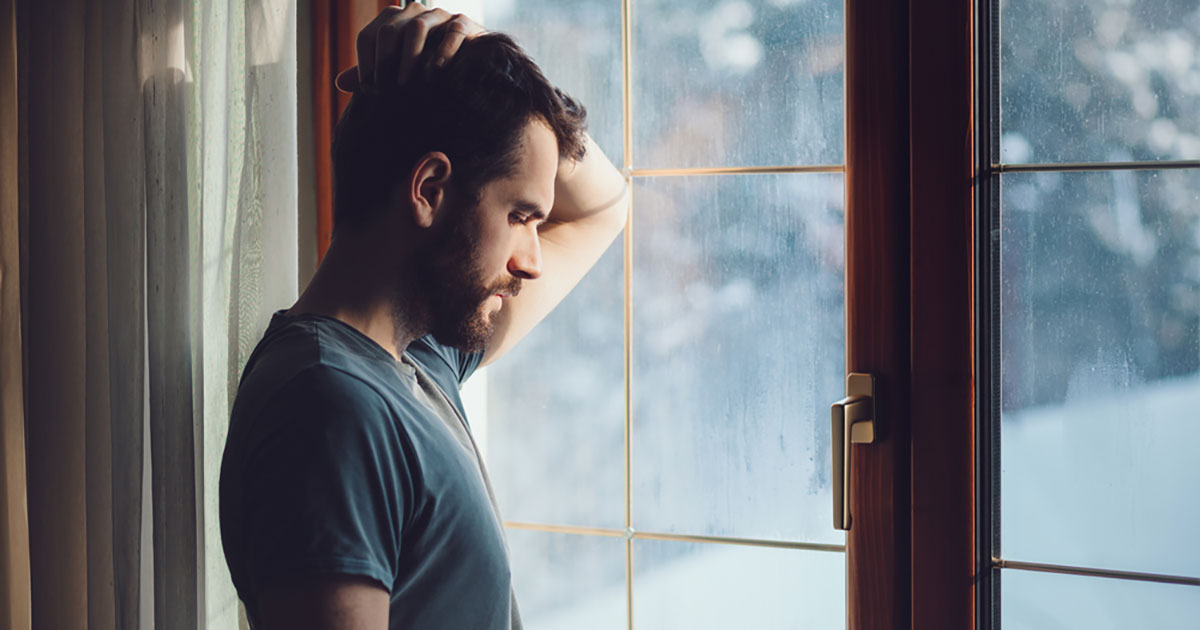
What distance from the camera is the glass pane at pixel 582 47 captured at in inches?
50.9

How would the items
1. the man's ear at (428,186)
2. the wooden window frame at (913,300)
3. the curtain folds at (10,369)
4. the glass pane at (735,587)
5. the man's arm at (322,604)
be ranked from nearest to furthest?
the man's arm at (322,604) → the man's ear at (428,186) → the curtain folds at (10,369) → the wooden window frame at (913,300) → the glass pane at (735,587)

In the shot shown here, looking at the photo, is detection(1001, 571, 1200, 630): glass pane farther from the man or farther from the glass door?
the man

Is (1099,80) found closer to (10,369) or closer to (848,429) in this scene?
(848,429)

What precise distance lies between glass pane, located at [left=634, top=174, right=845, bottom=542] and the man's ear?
48cm

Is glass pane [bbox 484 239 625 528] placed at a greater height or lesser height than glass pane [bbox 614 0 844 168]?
lesser

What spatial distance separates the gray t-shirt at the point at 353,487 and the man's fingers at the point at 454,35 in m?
0.27

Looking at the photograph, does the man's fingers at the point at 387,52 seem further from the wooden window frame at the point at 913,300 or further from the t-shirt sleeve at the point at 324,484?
the wooden window frame at the point at 913,300

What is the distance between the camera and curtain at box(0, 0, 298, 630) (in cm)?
105

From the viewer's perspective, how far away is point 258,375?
0.76 meters

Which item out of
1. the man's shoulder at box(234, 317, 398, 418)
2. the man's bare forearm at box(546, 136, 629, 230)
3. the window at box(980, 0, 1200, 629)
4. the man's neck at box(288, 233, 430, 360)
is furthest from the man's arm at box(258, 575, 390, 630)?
the window at box(980, 0, 1200, 629)

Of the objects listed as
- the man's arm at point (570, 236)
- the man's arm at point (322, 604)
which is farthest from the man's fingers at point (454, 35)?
the man's arm at point (322, 604)

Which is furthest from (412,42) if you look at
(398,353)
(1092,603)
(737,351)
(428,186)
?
(1092,603)

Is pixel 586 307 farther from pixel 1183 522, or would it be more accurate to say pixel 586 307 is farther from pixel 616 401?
pixel 1183 522

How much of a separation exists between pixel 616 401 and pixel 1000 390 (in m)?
0.50
